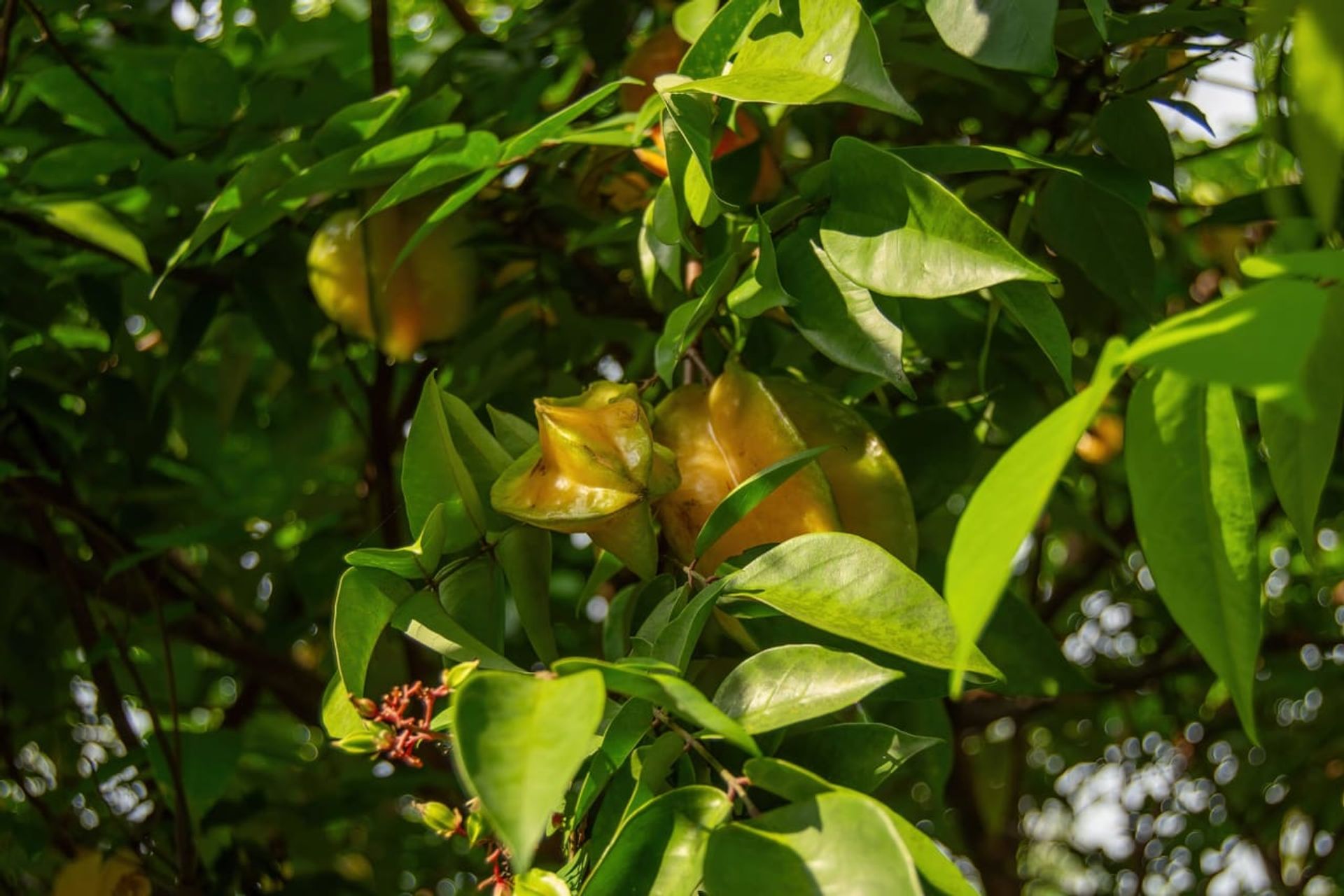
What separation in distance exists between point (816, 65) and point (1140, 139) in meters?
0.31

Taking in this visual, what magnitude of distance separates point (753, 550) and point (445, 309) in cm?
57

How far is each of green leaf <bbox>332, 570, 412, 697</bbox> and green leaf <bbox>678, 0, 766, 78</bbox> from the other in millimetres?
294

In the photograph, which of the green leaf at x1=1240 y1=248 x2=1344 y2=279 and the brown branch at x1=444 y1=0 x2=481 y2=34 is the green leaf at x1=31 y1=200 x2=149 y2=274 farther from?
the green leaf at x1=1240 y1=248 x2=1344 y2=279

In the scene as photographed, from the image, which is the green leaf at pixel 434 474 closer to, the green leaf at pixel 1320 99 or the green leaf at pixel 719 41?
the green leaf at pixel 719 41

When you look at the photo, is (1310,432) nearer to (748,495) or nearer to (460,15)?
(748,495)

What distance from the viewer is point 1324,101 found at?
1.20ft

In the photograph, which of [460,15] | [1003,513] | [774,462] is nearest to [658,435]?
[774,462]

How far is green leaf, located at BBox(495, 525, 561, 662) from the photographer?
62cm

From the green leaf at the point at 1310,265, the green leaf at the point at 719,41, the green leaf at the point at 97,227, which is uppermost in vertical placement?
the green leaf at the point at 719,41

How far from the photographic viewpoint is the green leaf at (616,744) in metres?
0.51

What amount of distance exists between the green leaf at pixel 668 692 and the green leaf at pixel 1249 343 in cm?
17

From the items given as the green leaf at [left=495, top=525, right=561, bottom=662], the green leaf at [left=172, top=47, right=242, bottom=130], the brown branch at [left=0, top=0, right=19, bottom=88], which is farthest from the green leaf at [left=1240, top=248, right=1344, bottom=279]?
the brown branch at [left=0, top=0, right=19, bottom=88]

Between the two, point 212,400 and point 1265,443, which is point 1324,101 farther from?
point 212,400

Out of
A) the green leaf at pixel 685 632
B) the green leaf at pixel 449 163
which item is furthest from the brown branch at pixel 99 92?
the green leaf at pixel 685 632
